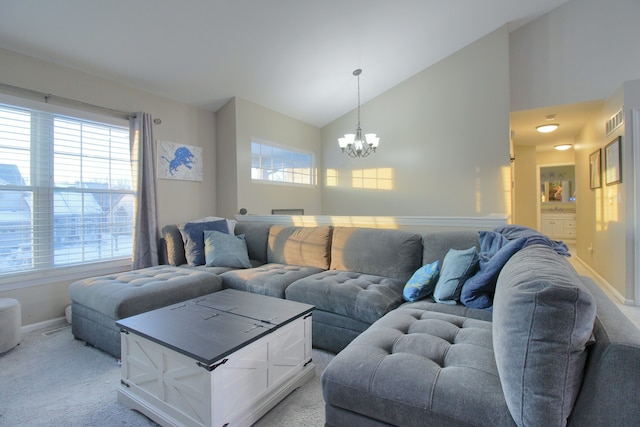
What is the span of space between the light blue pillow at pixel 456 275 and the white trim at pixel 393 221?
79cm

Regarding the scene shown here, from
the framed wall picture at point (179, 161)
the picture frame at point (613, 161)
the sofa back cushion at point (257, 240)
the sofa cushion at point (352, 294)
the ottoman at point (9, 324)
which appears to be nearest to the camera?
the sofa cushion at point (352, 294)

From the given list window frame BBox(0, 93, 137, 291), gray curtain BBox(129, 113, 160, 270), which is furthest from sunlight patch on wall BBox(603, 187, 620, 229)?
window frame BBox(0, 93, 137, 291)

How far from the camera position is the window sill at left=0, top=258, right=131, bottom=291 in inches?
109

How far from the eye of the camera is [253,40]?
129 inches

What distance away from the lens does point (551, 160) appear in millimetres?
7469

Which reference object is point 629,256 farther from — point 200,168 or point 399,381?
point 200,168

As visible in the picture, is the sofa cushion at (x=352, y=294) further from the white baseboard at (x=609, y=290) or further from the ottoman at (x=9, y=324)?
the white baseboard at (x=609, y=290)

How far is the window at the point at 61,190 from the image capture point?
2.76 metres

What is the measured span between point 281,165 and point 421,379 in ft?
14.2

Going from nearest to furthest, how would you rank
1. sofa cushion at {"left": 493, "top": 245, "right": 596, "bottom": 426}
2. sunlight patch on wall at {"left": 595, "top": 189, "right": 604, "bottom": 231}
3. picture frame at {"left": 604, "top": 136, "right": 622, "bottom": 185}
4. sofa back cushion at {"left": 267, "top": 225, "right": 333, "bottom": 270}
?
1. sofa cushion at {"left": 493, "top": 245, "right": 596, "bottom": 426}
2. sofa back cushion at {"left": 267, "top": 225, "right": 333, "bottom": 270}
3. picture frame at {"left": 604, "top": 136, "right": 622, "bottom": 185}
4. sunlight patch on wall at {"left": 595, "top": 189, "right": 604, "bottom": 231}

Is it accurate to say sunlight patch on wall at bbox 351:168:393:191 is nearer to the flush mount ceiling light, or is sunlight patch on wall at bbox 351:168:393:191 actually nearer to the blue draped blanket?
the flush mount ceiling light

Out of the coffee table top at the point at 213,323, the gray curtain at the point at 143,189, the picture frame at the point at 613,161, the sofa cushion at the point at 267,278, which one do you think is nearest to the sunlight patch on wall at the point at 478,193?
the picture frame at the point at 613,161

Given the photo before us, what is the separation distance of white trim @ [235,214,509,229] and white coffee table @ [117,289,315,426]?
1531 millimetres

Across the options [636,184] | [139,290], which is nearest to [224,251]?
[139,290]
